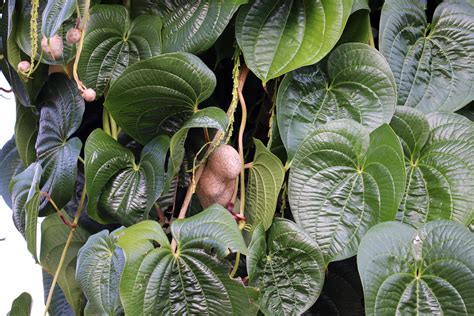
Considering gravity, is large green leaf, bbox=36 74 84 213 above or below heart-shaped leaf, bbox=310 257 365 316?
above

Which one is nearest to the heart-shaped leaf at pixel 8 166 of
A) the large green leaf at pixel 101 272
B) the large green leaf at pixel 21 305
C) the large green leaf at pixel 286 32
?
the large green leaf at pixel 21 305

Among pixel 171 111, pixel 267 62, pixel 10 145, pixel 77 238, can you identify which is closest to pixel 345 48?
pixel 267 62

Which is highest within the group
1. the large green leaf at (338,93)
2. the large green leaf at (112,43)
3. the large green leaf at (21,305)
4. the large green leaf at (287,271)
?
the large green leaf at (112,43)

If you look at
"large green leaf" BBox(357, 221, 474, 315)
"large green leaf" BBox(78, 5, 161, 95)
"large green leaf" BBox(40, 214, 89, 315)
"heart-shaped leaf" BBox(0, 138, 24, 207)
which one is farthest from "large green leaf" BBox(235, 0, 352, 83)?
"heart-shaped leaf" BBox(0, 138, 24, 207)

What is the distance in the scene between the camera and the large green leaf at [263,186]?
30.6 inches

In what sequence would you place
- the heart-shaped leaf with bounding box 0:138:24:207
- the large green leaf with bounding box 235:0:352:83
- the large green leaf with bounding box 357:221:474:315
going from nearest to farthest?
the large green leaf with bounding box 357:221:474:315 < the large green leaf with bounding box 235:0:352:83 < the heart-shaped leaf with bounding box 0:138:24:207

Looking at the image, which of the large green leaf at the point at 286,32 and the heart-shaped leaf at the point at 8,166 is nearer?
the large green leaf at the point at 286,32

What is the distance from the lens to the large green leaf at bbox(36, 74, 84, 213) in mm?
843

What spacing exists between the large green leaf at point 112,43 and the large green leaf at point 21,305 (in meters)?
0.29

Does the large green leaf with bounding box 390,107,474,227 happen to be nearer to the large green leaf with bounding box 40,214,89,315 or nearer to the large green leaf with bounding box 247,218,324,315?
the large green leaf with bounding box 247,218,324,315

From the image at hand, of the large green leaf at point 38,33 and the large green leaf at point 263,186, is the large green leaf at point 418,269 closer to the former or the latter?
the large green leaf at point 263,186

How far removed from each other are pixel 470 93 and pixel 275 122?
247 mm

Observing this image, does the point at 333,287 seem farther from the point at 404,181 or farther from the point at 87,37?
the point at 87,37

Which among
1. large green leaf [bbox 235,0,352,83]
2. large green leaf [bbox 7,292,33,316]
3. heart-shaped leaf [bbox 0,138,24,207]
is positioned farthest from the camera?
heart-shaped leaf [bbox 0,138,24,207]
